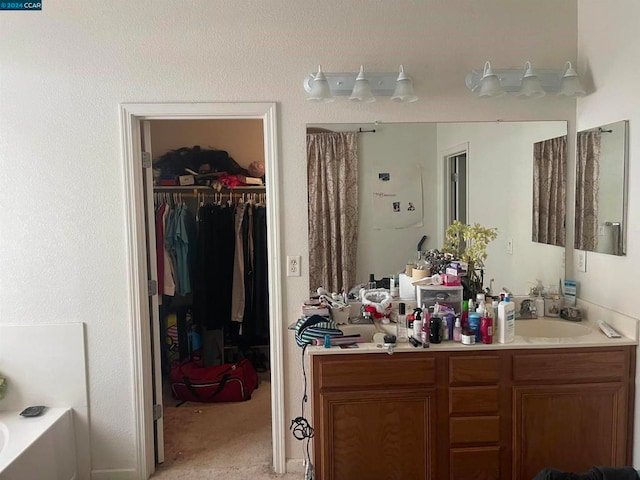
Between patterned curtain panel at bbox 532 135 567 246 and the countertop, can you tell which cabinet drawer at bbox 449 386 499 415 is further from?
patterned curtain panel at bbox 532 135 567 246

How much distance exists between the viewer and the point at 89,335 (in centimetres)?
247

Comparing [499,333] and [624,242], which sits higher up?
[624,242]

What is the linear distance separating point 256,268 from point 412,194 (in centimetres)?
160

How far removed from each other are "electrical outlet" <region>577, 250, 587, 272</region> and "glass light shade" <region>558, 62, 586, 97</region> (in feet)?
2.70

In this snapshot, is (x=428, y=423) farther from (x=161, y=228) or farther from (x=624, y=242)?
(x=161, y=228)

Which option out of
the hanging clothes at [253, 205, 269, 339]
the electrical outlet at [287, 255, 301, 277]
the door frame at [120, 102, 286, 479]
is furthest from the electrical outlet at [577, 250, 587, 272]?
the hanging clothes at [253, 205, 269, 339]

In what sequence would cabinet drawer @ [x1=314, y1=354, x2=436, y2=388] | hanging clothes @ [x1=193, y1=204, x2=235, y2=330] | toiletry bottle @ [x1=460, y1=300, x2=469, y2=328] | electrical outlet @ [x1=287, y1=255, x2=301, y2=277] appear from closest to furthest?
1. cabinet drawer @ [x1=314, y1=354, x2=436, y2=388]
2. toiletry bottle @ [x1=460, y1=300, x2=469, y2=328]
3. electrical outlet @ [x1=287, y1=255, x2=301, y2=277]
4. hanging clothes @ [x1=193, y1=204, x2=235, y2=330]

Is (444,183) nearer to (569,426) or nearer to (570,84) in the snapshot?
(570,84)

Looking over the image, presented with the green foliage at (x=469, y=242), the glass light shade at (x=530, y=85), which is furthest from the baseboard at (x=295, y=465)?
the glass light shade at (x=530, y=85)

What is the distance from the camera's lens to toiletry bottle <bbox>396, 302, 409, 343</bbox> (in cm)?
221

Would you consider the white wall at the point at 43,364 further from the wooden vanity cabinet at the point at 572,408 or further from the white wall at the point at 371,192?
the wooden vanity cabinet at the point at 572,408

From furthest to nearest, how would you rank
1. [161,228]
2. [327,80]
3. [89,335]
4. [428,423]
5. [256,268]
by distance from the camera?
[256,268]
[161,228]
[89,335]
[327,80]
[428,423]

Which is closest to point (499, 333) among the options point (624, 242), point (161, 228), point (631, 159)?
point (624, 242)

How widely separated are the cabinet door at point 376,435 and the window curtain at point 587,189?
1185mm
